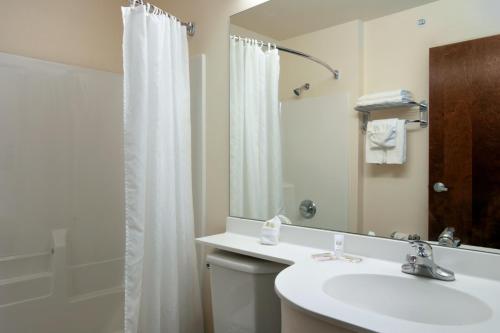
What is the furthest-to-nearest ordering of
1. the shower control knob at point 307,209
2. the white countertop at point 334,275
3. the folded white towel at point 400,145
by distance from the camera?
the shower control knob at point 307,209 → the folded white towel at point 400,145 → the white countertop at point 334,275

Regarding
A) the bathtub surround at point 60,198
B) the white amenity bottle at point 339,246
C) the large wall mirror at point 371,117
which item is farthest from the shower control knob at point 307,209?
the bathtub surround at point 60,198

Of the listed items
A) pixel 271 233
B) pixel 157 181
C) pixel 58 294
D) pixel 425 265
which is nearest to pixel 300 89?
pixel 271 233

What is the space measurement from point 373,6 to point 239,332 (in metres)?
1.53

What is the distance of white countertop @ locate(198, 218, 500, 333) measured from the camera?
792 millimetres

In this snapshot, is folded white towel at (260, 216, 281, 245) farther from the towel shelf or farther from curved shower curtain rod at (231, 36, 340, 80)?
curved shower curtain rod at (231, 36, 340, 80)

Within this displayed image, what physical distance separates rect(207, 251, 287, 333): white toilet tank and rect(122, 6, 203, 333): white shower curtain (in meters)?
0.28

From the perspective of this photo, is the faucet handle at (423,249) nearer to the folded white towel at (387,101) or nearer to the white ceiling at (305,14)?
the folded white towel at (387,101)

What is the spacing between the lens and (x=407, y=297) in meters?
1.11

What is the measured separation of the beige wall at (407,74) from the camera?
122cm

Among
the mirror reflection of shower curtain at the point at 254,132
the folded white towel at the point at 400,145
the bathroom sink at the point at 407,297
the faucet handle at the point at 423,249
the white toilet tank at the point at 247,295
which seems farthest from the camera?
the mirror reflection of shower curtain at the point at 254,132

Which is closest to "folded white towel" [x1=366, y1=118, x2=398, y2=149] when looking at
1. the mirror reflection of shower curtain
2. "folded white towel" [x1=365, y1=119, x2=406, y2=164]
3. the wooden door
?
"folded white towel" [x1=365, y1=119, x2=406, y2=164]

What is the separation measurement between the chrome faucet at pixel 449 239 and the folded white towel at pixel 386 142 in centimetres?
30

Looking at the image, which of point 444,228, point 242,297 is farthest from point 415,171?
point 242,297

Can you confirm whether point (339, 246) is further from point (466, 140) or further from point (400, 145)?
point (466, 140)
